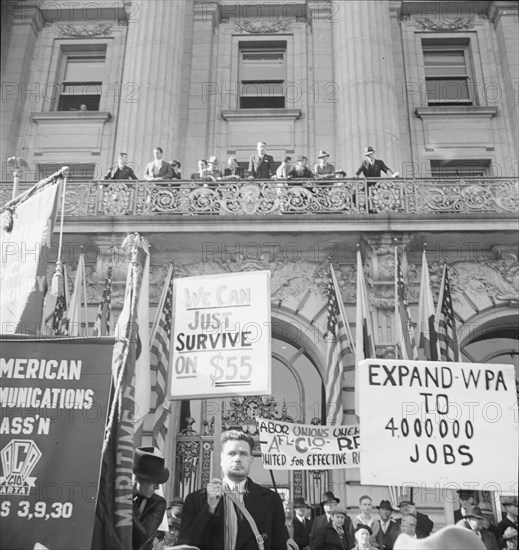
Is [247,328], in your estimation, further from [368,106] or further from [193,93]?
[193,93]

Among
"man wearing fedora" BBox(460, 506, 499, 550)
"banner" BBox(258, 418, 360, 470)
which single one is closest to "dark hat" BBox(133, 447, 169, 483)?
"man wearing fedora" BBox(460, 506, 499, 550)

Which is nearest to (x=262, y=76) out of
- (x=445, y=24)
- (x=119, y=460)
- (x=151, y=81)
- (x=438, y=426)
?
(x=151, y=81)

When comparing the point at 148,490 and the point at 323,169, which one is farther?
the point at 323,169

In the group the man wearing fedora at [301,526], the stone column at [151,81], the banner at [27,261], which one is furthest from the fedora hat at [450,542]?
the stone column at [151,81]

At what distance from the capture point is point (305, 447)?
41.1 feet

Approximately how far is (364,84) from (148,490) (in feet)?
49.1

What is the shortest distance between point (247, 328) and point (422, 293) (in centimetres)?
552

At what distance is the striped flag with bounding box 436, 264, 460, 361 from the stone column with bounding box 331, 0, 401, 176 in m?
Result: 4.08

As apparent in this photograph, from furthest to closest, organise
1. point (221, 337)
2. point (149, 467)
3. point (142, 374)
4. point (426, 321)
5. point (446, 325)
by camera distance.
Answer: point (426, 321) < point (446, 325) < point (142, 374) < point (221, 337) < point (149, 467)

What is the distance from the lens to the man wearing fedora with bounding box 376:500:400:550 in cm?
1073

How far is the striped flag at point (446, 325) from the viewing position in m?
13.9

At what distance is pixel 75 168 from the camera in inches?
807

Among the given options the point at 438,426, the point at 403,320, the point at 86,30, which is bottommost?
the point at 438,426

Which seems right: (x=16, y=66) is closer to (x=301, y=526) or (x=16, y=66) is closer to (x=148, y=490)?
(x=301, y=526)
